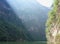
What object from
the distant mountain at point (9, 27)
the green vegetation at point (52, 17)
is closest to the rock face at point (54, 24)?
the green vegetation at point (52, 17)

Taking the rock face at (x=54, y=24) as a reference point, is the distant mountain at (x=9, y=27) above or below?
above

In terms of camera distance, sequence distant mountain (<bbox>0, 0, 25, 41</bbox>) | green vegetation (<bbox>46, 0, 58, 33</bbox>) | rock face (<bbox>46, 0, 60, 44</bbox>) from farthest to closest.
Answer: distant mountain (<bbox>0, 0, 25, 41</bbox>), green vegetation (<bbox>46, 0, 58, 33</bbox>), rock face (<bbox>46, 0, 60, 44</bbox>)

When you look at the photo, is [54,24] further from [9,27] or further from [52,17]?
[9,27]

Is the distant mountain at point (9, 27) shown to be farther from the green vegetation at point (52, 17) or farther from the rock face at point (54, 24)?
the rock face at point (54, 24)

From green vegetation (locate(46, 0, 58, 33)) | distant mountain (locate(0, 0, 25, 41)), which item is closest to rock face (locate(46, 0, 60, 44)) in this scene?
green vegetation (locate(46, 0, 58, 33))

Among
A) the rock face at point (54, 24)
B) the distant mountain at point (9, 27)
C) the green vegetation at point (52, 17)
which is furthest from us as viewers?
the distant mountain at point (9, 27)

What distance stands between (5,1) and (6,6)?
4600 mm

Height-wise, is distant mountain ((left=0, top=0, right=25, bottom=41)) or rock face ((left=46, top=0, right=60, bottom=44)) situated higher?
distant mountain ((left=0, top=0, right=25, bottom=41))

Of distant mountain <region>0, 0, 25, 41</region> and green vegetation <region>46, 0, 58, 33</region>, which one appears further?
distant mountain <region>0, 0, 25, 41</region>

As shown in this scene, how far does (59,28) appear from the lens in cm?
3959

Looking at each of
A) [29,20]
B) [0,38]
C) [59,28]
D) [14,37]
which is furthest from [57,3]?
[29,20]

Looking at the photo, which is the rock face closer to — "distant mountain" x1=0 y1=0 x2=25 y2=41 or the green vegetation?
the green vegetation

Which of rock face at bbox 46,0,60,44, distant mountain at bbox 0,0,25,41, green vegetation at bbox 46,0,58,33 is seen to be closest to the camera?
rock face at bbox 46,0,60,44

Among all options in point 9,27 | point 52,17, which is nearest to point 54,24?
point 52,17
